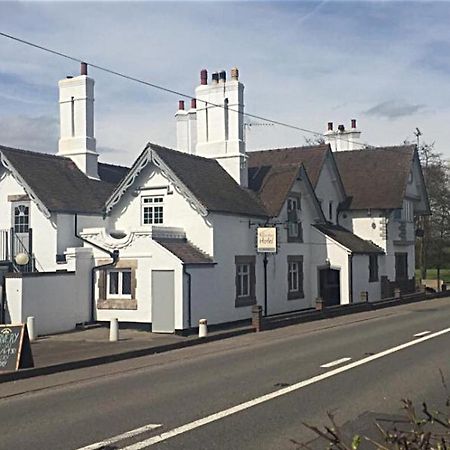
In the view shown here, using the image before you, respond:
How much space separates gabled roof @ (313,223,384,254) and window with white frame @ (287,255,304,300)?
2.53 m

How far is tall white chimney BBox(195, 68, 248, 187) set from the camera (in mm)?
30578

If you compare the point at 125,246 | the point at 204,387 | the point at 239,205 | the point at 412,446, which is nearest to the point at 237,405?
the point at 204,387

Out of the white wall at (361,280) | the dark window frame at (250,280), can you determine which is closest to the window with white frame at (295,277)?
the dark window frame at (250,280)

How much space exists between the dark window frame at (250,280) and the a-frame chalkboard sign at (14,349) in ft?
40.2

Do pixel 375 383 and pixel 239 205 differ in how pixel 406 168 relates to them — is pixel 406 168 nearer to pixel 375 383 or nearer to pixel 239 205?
pixel 239 205

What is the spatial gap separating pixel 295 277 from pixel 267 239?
4.67m

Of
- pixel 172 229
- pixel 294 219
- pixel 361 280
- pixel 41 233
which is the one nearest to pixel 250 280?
pixel 172 229

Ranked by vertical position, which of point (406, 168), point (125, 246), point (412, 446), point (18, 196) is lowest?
point (412, 446)

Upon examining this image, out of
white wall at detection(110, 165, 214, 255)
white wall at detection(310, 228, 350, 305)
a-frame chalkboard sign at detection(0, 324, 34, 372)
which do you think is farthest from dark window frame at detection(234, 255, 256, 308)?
a-frame chalkboard sign at detection(0, 324, 34, 372)

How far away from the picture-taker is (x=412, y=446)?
3.86m

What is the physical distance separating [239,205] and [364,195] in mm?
13905

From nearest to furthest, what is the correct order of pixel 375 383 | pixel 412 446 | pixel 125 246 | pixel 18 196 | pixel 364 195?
pixel 412 446 → pixel 375 383 → pixel 125 246 → pixel 18 196 → pixel 364 195

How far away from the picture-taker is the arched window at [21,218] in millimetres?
27123

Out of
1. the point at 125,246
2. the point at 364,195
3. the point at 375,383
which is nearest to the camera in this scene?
the point at 375,383
